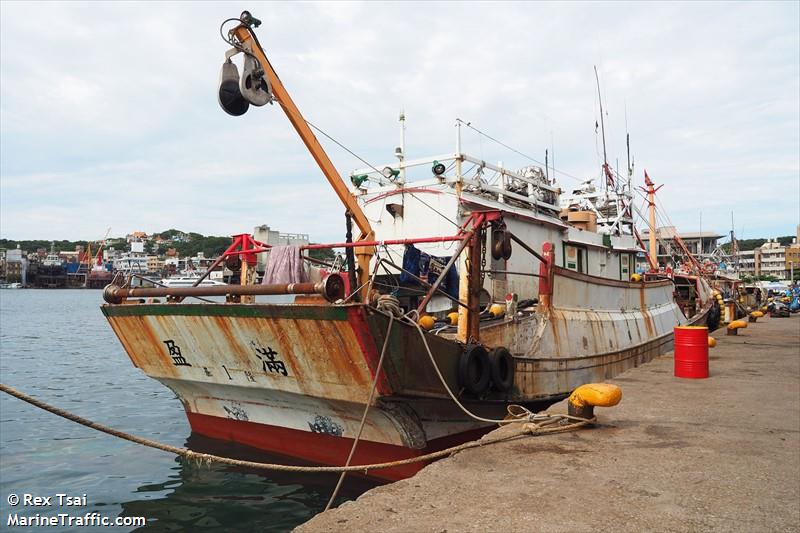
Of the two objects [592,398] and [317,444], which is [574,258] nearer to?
[592,398]

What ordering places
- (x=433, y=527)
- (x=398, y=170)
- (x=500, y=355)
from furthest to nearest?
(x=398, y=170) < (x=500, y=355) < (x=433, y=527)

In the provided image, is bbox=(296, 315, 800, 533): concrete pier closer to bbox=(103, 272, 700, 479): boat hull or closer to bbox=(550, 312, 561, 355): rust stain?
bbox=(103, 272, 700, 479): boat hull

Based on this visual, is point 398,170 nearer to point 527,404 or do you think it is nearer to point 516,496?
point 527,404

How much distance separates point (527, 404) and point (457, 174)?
4.07 m

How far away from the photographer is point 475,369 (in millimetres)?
6734

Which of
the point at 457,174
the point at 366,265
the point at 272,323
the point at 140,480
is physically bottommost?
the point at 140,480

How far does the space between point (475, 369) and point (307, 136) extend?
13.0 feet

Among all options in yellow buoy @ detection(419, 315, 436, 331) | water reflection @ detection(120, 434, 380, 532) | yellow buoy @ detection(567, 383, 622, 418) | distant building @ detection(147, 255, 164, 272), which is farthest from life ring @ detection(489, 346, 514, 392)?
distant building @ detection(147, 255, 164, 272)

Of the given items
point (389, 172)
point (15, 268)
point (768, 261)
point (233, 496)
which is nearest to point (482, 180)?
point (389, 172)

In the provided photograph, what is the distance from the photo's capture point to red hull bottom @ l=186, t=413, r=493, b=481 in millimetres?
6766

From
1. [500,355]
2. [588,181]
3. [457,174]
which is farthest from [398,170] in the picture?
[588,181]

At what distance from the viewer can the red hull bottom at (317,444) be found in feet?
22.2

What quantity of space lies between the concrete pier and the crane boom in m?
3.62

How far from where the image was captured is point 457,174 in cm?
987
